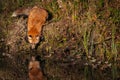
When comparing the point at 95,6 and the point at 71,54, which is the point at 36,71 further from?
the point at 95,6

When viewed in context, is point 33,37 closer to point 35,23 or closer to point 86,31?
point 35,23

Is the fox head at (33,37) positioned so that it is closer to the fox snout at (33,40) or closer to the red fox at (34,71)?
the fox snout at (33,40)

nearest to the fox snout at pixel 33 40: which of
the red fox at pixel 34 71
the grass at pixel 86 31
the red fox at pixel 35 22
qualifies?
the red fox at pixel 35 22

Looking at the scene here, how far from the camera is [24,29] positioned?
13000mm

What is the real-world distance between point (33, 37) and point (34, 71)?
149cm

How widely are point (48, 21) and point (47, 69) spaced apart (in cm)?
195

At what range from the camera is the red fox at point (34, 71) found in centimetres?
1076

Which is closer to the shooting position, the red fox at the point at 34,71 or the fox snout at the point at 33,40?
the red fox at the point at 34,71

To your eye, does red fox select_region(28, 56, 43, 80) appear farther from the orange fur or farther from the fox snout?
the orange fur

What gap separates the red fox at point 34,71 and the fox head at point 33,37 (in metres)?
0.53

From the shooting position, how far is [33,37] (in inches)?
489

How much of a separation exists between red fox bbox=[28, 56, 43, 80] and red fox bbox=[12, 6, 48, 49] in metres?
0.64

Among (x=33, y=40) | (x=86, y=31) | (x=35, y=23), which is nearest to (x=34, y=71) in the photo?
(x=33, y=40)

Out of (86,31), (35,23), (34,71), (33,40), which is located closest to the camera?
(34,71)
